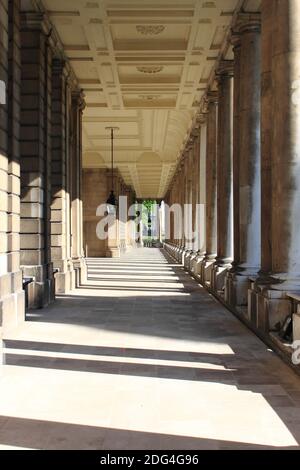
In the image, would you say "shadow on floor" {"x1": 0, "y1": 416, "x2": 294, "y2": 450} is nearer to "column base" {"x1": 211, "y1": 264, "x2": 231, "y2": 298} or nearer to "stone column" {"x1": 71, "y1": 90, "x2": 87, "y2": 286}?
"column base" {"x1": 211, "y1": 264, "x2": 231, "y2": 298}

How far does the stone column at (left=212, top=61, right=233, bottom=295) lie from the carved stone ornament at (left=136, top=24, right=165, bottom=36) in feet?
7.16

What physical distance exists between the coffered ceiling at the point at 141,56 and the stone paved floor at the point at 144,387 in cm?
713

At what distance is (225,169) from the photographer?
51.4ft

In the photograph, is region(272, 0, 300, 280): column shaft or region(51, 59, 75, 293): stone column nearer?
region(272, 0, 300, 280): column shaft

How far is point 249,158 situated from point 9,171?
5230 mm

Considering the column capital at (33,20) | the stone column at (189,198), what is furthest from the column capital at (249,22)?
the stone column at (189,198)

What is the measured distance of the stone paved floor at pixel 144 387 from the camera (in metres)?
4.61

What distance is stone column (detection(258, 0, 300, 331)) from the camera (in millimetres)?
8336

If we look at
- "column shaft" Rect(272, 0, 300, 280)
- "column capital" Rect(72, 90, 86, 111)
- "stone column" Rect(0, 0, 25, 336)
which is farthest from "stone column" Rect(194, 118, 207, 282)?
"column shaft" Rect(272, 0, 300, 280)

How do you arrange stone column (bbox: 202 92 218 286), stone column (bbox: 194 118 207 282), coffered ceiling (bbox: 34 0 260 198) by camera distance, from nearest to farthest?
1. coffered ceiling (bbox: 34 0 260 198)
2. stone column (bbox: 202 92 218 286)
3. stone column (bbox: 194 118 207 282)

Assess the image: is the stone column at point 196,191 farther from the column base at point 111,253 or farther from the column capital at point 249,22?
the column base at point 111,253

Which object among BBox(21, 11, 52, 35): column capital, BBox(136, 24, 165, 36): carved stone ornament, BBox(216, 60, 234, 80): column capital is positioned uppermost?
BBox(136, 24, 165, 36): carved stone ornament

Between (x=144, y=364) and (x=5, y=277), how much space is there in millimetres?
3215
